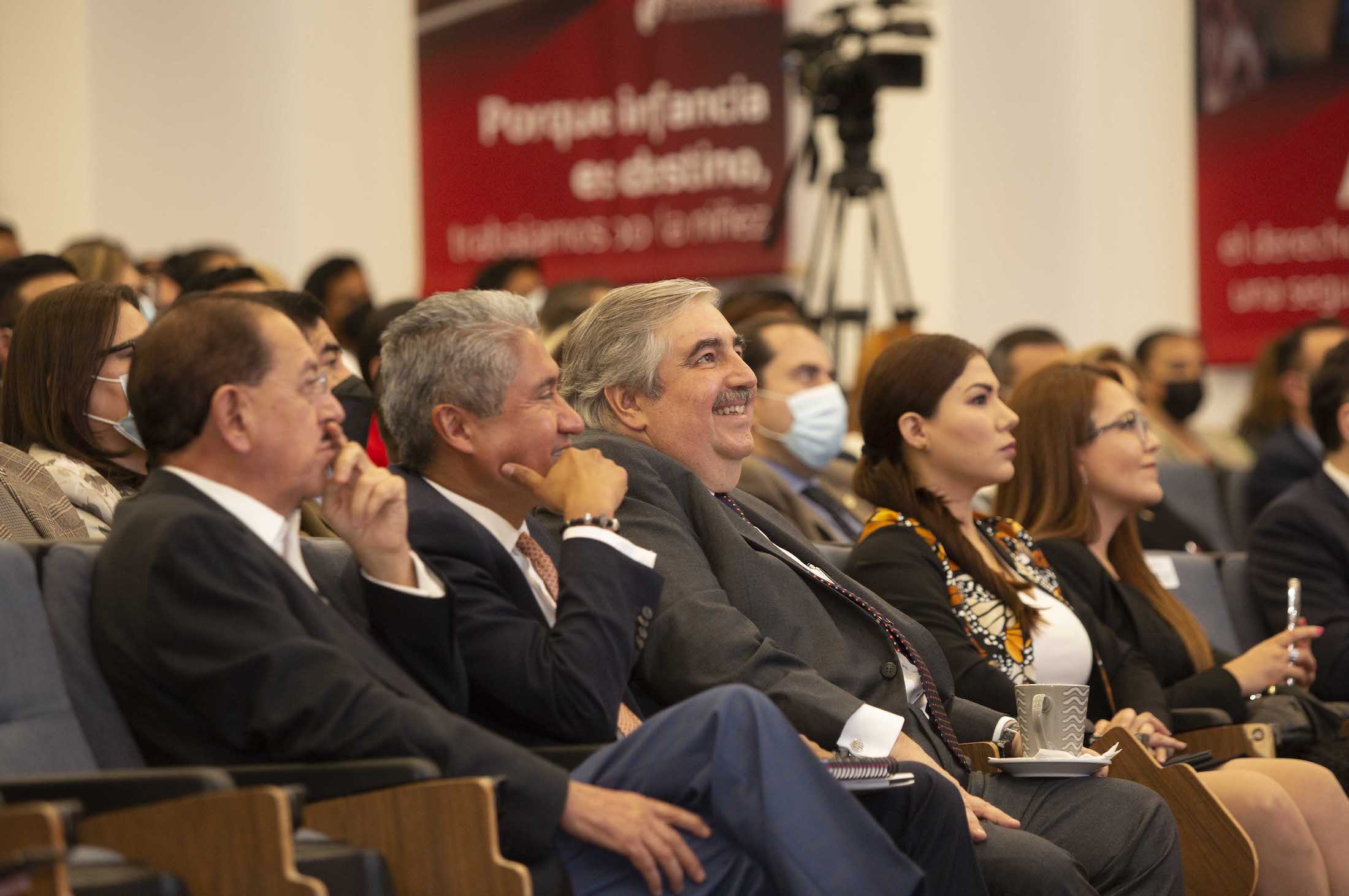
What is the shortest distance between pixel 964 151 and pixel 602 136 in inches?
75.0

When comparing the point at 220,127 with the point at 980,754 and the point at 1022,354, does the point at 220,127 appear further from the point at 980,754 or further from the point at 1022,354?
the point at 980,754

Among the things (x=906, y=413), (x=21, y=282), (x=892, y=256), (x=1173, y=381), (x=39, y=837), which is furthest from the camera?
(x=892, y=256)

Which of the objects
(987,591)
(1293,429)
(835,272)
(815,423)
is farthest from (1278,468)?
(987,591)

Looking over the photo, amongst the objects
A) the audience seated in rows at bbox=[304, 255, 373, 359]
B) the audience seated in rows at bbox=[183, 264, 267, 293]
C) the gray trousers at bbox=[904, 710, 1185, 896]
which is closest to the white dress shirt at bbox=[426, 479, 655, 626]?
the gray trousers at bbox=[904, 710, 1185, 896]

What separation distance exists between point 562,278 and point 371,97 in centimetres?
134

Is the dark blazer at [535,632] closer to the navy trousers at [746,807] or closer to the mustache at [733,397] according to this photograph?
the navy trousers at [746,807]

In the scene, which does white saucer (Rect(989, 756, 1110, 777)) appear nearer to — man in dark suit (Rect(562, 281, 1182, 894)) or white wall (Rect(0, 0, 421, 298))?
man in dark suit (Rect(562, 281, 1182, 894))

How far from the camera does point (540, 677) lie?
2.29 m

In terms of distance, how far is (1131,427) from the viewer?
3.88m

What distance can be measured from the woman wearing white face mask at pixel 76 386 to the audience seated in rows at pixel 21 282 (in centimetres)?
59

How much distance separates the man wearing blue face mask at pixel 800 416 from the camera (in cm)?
435

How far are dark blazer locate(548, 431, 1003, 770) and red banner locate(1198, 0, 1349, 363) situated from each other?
5.00 m

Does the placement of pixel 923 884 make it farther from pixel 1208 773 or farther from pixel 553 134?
pixel 553 134

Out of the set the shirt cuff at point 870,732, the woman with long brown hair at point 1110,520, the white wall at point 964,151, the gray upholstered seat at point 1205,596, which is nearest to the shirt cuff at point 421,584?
the shirt cuff at point 870,732
